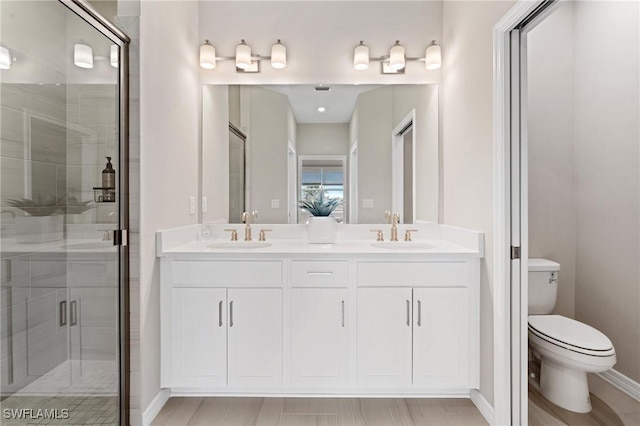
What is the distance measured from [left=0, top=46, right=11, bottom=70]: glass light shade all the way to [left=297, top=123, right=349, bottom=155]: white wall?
1731 mm

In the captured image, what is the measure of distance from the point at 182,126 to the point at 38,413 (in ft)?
5.44

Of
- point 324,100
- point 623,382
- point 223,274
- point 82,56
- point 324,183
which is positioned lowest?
point 623,382

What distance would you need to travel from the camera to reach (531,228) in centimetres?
205

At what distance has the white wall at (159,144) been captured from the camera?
1892mm

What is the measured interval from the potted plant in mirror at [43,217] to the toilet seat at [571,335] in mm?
2371

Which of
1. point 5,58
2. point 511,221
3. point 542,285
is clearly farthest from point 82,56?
point 542,285

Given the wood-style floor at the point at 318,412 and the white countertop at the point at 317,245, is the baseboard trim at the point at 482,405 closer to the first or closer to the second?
the wood-style floor at the point at 318,412

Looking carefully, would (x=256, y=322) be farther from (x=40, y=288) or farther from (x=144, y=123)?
(x=144, y=123)

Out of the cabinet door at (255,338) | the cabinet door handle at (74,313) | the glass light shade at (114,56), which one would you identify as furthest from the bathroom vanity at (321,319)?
the glass light shade at (114,56)

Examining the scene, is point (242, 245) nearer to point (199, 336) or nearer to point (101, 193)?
point (199, 336)

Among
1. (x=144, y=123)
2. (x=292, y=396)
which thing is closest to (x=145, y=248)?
(x=144, y=123)

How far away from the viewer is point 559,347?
1.88 m

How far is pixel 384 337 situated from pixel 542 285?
94 cm

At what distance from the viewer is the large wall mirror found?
8.99 feet
